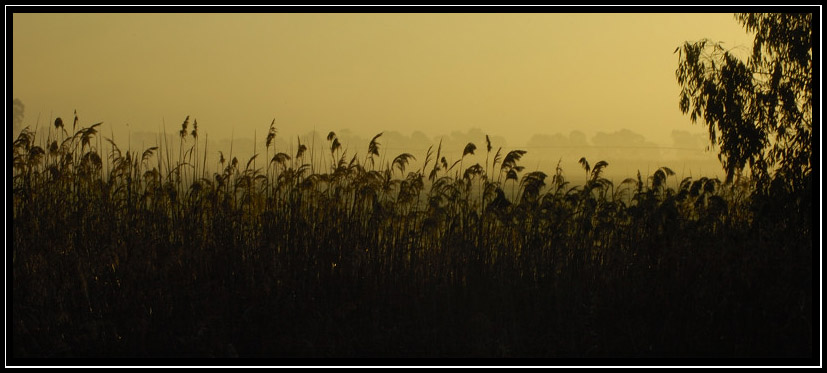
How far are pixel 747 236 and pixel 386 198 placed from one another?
8.02ft

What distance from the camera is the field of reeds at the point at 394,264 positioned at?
515cm

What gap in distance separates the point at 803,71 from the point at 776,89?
0.22 m

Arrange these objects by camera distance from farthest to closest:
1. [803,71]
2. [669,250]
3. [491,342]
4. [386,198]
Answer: [803,71]
[386,198]
[669,250]
[491,342]

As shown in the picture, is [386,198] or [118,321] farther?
[386,198]

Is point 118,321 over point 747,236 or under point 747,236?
under

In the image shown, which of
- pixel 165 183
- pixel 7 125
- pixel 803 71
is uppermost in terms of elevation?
pixel 803 71

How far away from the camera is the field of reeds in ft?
16.9

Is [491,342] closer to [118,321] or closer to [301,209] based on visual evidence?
[301,209]

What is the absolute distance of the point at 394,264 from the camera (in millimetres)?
5719

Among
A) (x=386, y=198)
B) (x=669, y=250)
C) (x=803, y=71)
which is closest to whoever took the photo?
(x=669, y=250)

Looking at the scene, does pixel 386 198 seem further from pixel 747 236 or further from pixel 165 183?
pixel 747 236

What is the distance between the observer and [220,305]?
530 centimetres

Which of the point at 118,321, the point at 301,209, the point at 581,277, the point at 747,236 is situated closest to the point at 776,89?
the point at 747,236

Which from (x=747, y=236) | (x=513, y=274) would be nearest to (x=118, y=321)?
(x=513, y=274)
